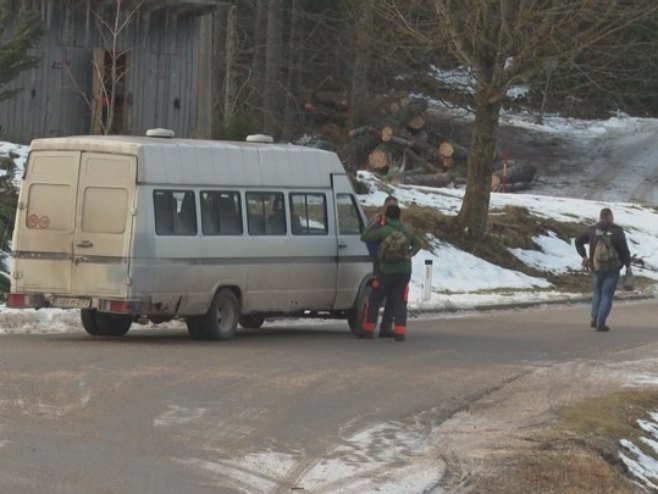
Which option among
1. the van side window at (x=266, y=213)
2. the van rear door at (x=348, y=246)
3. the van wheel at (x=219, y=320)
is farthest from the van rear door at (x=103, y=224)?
the van rear door at (x=348, y=246)

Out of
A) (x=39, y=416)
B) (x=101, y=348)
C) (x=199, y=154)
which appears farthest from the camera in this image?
(x=199, y=154)

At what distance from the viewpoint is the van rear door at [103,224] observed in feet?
54.4

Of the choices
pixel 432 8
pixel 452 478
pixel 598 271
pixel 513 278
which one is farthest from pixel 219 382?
pixel 432 8

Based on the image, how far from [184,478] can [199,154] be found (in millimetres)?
8652

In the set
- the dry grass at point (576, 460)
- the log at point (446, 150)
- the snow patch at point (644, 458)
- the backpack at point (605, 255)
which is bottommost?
the snow patch at point (644, 458)

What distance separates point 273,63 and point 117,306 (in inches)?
1291

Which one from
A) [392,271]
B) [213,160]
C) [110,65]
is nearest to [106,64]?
[110,65]

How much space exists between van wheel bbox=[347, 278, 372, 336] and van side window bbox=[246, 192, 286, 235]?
1638 mm

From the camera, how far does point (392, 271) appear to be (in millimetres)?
18844

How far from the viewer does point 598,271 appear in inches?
862

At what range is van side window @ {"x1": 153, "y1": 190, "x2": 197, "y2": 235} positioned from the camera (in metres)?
16.9

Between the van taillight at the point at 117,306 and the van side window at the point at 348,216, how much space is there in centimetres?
384

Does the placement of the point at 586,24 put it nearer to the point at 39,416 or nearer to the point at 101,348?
the point at 101,348

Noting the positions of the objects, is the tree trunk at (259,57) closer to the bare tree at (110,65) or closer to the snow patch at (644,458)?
the bare tree at (110,65)
